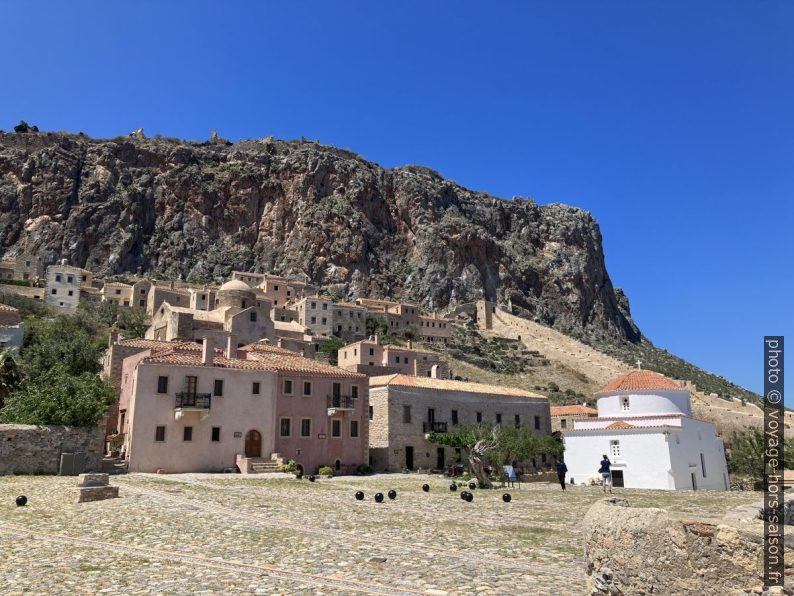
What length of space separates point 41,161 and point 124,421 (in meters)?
114

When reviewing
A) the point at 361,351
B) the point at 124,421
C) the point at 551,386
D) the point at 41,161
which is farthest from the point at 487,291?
the point at 124,421

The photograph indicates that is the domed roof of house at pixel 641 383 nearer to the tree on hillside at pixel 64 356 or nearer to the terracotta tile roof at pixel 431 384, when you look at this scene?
the terracotta tile roof at pixel 431 384

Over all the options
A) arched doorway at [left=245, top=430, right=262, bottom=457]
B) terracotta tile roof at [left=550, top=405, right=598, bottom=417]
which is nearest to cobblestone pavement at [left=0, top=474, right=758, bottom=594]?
arched doorway at [left=245, top=430, right=262, bottom=457]

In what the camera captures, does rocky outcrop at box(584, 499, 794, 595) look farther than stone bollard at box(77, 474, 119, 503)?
No

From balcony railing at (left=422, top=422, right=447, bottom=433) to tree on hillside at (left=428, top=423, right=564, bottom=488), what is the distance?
60 cm

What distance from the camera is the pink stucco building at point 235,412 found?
104ft

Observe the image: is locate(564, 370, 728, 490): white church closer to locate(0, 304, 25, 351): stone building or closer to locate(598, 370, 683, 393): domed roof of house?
locate(598, 370, 683, 393): domed roof of house

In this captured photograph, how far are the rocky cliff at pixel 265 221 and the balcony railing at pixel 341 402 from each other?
3452 inches

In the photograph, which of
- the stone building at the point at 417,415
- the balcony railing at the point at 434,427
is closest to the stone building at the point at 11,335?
the stone building at the point at 417,415

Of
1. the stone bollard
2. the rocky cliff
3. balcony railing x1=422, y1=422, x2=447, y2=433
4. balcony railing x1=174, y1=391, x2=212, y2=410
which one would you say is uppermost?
the rocky cliff

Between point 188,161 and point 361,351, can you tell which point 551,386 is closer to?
point 361,351

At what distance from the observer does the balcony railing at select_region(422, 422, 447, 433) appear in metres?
41.8

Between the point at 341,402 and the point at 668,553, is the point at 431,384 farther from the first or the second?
the point at 668,553

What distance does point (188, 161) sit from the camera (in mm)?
140875
